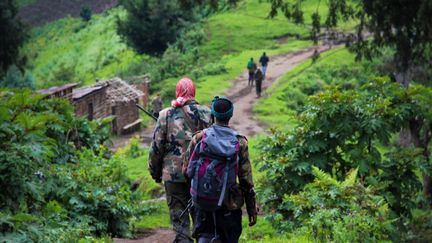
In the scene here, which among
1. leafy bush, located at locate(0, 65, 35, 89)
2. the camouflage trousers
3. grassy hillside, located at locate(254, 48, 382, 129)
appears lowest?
leafy bush, located at locate(0, 65, 35, 89)

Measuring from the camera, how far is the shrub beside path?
37.0 ft

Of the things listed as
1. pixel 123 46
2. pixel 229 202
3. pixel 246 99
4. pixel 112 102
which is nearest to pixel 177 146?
pixel 229 202

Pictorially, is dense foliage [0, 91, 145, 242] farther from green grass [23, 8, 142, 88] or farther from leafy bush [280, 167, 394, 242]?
green grass [23, 8, 142, 88]

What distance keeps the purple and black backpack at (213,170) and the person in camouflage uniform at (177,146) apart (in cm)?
130

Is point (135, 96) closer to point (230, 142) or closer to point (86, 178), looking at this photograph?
point (86, 178)

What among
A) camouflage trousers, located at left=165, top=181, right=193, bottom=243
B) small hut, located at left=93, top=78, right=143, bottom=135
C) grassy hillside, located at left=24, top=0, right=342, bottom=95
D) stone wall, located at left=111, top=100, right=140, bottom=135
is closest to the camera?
camouflage trousers, located at left=165, top=181, right=193, bottom=243

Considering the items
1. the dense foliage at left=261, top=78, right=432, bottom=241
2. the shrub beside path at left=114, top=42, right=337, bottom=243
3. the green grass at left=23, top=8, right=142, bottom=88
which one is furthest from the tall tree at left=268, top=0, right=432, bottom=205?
the green grass at left=23, top=8, right=142, bottom=88

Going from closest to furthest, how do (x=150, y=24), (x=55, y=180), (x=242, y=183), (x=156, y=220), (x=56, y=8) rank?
1. (x=242, y=183)
2. (x=55, y=180)
3. (x=156, y=220)
4. (x=150, y=24)
5. (x=56, y=8)

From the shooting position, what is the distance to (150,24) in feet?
132

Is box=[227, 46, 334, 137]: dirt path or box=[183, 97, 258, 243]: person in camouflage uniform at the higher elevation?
box=[183, 97, 258, 243]: person in camouflage uniform

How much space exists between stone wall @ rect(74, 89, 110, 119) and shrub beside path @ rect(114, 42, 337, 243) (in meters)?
1.74

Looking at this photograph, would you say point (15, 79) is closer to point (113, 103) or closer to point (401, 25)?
point (113, 103)

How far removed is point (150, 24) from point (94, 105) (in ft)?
50.6

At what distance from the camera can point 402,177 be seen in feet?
34.4
